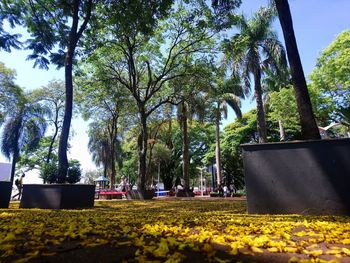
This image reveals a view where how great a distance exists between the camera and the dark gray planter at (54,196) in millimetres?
9367

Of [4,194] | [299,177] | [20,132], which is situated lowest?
[4,194]

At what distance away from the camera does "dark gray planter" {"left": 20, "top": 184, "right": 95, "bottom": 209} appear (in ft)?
30.7

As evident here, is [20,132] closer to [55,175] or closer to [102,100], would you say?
[102,100]

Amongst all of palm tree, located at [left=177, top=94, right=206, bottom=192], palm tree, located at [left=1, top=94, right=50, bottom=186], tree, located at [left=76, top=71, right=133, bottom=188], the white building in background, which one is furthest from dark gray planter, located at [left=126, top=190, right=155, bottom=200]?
palm tree, located at [left=1, top=94, right=50, bottom=186]

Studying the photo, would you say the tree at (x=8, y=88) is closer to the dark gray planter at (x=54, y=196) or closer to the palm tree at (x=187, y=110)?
the palm tree at (x=187, y=110)

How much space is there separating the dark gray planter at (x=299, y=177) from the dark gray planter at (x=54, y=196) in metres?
5.72

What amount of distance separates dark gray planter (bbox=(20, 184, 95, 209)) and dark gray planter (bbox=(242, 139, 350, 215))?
5.72m

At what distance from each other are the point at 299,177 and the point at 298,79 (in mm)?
2775

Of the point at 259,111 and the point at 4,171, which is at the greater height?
the point at 259,111

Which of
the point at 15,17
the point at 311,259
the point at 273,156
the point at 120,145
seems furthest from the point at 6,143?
the point at 311,259

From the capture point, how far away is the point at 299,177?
657cm

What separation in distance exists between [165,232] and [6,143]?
42137 mm

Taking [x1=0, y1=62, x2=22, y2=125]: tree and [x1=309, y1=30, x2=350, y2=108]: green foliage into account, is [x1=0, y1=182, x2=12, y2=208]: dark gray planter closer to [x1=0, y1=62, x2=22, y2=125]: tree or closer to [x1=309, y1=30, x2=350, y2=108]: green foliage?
[x1=0, y1=62, x2=22, y2=125]: tree

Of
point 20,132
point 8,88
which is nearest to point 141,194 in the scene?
point 8,88
